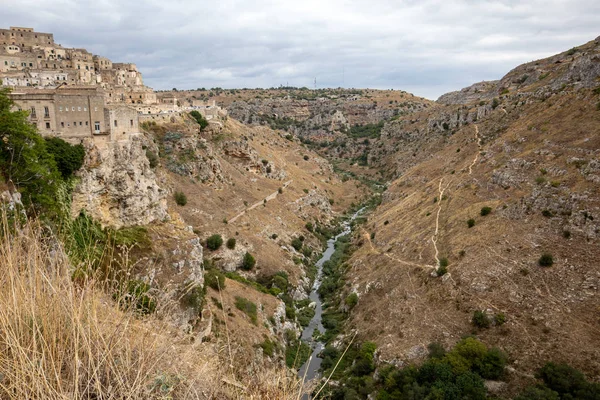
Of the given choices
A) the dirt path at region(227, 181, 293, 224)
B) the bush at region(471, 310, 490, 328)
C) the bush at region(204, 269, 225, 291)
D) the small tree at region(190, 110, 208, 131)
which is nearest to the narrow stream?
the bush at region(204, 269, 225, 291)

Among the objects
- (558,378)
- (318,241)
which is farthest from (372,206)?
(558,378)

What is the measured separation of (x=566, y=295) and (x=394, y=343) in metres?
11.2

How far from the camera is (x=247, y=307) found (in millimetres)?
28828

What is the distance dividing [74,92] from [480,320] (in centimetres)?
3204

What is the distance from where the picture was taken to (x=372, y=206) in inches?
2603

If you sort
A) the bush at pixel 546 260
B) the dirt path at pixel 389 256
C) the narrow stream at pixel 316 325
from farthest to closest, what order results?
the dirt path at pixel 389 256
the narrow stream at pixel 316 325
the bush at pixel 546 260

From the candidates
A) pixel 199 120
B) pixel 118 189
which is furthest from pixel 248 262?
pixel 199 120

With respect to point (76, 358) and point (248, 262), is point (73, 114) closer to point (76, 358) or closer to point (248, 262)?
point (248, 262)

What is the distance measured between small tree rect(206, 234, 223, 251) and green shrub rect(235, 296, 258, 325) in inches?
315

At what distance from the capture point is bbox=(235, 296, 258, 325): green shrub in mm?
28203

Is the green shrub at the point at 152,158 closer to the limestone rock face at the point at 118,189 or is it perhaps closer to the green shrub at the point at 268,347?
the limestone rock face at the point at 118,189

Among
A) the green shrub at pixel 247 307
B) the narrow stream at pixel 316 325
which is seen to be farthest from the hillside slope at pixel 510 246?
the green shrub at pixel 247 307

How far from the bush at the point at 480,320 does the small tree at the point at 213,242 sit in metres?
23.3

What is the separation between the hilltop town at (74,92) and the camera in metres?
23.1
